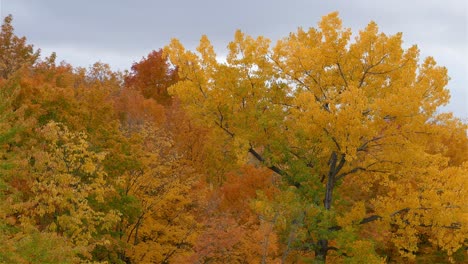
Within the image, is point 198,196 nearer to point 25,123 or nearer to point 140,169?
point 140,169

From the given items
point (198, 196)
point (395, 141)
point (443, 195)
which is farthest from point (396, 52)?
point (198, 196)

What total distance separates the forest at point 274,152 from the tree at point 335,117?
4 cm

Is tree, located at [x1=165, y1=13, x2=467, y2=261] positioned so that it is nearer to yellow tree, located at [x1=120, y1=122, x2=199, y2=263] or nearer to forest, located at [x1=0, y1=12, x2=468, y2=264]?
forest, located at [x1=0, y1=12, x2=468, y2=264]

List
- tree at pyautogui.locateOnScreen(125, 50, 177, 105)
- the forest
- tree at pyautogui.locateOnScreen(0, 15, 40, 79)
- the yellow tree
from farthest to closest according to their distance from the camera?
tree at pyautogui.locateOnScreen(125, 50, 177, 105), tree at pyautogui.locateOnScreen(0, 15, 40, 79), the yellow tree, the forest

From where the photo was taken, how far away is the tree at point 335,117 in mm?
14406

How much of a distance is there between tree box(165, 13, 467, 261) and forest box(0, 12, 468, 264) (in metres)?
0.04

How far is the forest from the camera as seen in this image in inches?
539

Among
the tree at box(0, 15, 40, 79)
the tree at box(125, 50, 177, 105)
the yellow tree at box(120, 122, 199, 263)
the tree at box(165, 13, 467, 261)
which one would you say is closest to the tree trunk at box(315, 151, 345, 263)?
the tree at box(165, 13, 467, 261)

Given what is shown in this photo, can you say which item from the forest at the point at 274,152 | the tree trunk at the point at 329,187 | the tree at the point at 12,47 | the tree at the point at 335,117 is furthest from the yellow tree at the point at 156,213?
the tree at the point at 12,47

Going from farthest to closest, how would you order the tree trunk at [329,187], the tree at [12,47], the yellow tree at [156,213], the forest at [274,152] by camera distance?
the tree at [12,47], the yellow tree at [156,213], the tree trunk at [329,187], the forest at [274,152]

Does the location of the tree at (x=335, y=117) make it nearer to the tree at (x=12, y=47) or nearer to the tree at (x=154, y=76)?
the tree at (x=12, y=47)

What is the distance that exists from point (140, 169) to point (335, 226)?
6723 millimetres

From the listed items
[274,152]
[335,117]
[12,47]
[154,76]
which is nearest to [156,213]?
[274,152]

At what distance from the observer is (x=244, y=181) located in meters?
21.3
